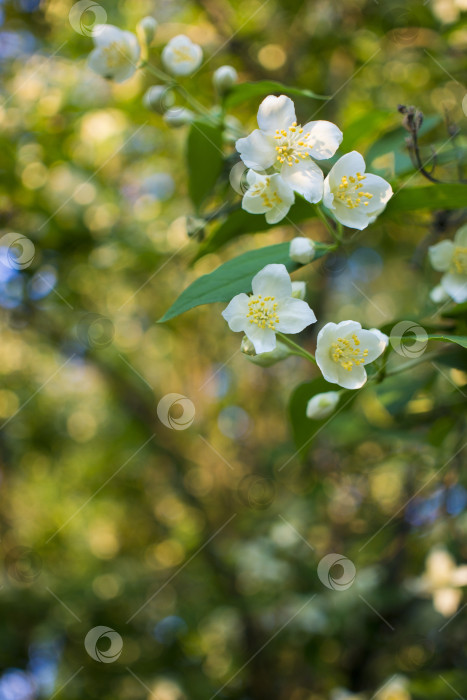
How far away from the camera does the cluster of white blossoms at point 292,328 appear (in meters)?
0.80

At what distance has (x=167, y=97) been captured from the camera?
1236 mm

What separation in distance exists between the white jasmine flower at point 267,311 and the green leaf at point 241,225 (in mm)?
201

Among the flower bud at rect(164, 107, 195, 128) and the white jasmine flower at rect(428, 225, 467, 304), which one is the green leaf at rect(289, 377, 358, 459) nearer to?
the white jasmine flower at rect(428, 225, 467, 304)

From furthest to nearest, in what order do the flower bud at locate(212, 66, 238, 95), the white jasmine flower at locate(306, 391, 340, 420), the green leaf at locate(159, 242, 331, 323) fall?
the flower bud at locate(212, 66, 238, 95) < the white jasmine flower at locate(306, 391, 340, 420) < the green leaf at locate(159, 242, 331, 323)

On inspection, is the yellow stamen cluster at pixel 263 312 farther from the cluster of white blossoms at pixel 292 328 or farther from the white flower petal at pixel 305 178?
the white flower petal at pixel 305 178

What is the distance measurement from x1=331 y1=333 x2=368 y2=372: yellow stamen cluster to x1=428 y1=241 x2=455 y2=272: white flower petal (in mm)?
331

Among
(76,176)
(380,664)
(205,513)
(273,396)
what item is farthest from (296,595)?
(76,176)

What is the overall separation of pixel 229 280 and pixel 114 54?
631 mm

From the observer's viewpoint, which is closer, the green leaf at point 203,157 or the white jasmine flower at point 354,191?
the white jasmine flower at point 354,191

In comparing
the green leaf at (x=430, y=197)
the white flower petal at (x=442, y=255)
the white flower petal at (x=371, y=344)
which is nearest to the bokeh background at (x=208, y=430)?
the white flower petal at (x=442, y=255)

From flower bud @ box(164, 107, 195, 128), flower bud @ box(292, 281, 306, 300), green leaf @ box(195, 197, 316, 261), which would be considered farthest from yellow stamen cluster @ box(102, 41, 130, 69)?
flower bud @ box(292, 281, 306, 300)

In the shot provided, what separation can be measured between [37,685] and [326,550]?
116 centimetres

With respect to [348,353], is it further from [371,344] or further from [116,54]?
[116,54]

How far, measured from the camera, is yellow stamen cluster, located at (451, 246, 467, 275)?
1044 millimetres
